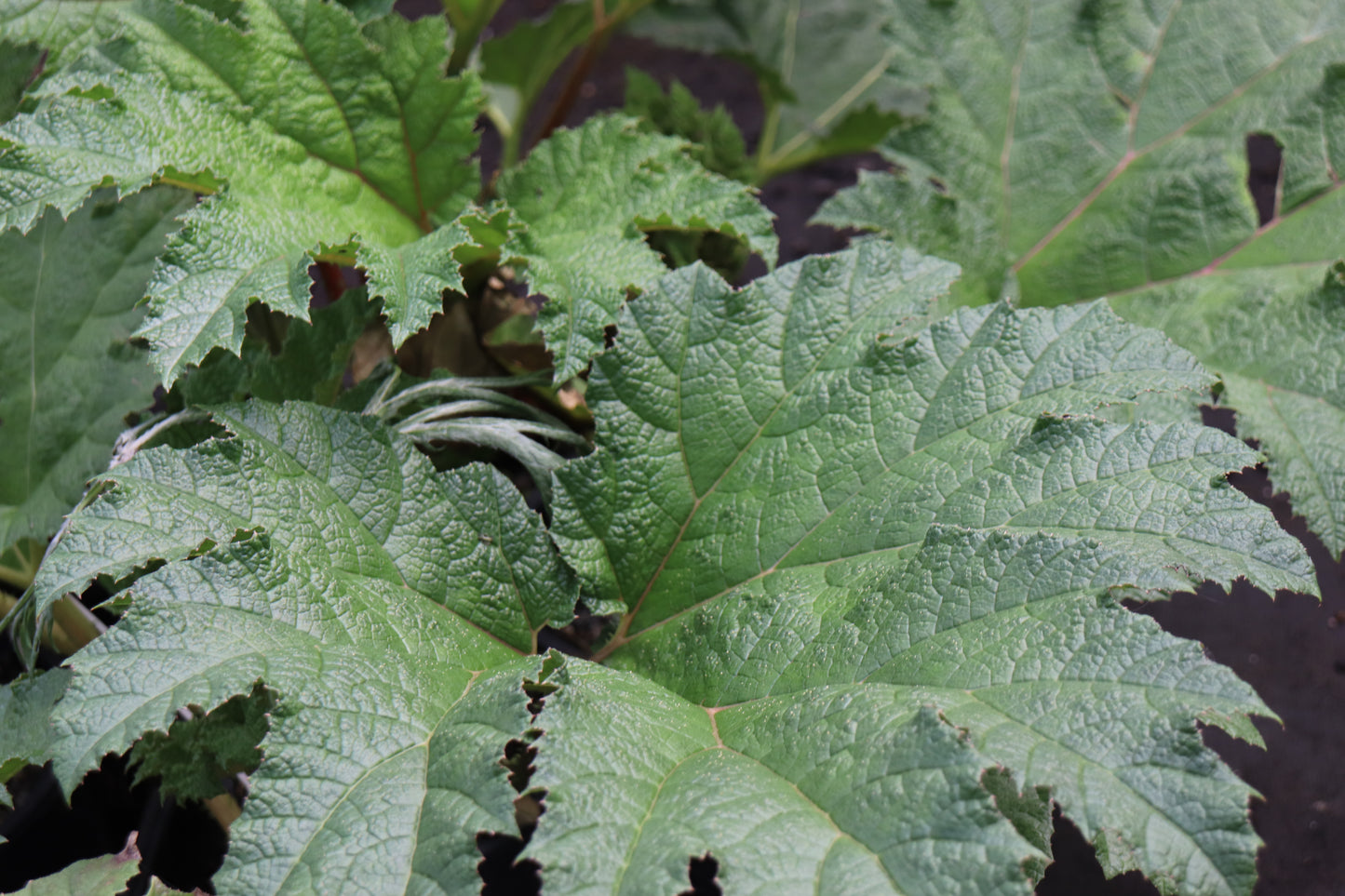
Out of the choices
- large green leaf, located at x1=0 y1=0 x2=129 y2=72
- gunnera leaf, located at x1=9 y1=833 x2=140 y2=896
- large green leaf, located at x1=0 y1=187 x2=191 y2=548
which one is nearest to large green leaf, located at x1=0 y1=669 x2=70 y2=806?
gunnera leaf, located at x1=9 y1=833 x2=140 y2=896

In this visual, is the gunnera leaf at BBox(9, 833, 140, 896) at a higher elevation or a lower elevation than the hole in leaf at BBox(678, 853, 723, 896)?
higher

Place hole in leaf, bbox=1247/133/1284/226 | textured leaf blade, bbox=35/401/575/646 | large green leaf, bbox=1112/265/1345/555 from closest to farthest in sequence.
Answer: textured leaf blade, bbox=35/401/575/646, large green leaf, bbox=1112/265/1345/555, hole in leaf, bbox=1247/133/1284/226

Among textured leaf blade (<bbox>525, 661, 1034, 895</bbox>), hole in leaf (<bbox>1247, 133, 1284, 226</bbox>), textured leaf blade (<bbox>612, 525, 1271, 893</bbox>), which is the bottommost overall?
textured leaf blade (<bbox>525, 661, 1034, 895</bbox>)

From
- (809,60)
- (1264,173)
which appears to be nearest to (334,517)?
(809,60)

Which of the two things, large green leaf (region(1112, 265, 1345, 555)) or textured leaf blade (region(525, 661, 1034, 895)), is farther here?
large green leaf (region(1112, 265, 1345, 555))

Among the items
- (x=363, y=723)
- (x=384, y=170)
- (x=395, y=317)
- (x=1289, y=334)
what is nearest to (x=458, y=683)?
(x=363, y=723)

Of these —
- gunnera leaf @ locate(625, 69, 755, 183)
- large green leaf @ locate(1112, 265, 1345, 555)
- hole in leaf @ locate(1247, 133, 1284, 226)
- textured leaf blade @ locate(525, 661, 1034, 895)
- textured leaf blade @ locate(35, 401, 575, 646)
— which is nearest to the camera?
textured leaf blade @ locate(525, 661, 1034, 895)

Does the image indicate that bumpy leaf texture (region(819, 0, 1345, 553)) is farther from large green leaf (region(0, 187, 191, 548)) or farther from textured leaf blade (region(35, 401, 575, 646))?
large green leaf (region(0, 187, 191, 548))
